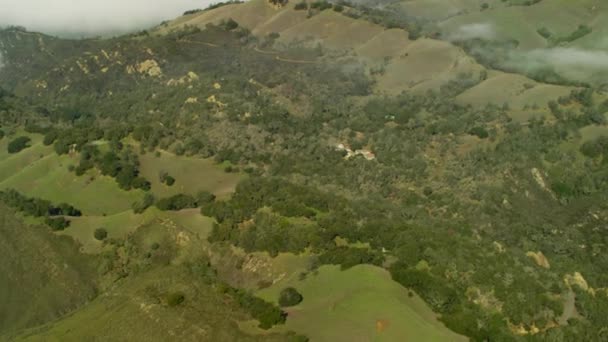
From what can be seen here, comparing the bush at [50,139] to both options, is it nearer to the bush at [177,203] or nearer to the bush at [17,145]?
the bush at [17,145]

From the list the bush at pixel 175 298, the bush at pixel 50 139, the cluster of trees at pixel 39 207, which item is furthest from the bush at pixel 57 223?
the bush at pixel 175 298

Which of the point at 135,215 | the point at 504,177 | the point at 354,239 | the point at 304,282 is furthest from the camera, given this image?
the point at 504,177

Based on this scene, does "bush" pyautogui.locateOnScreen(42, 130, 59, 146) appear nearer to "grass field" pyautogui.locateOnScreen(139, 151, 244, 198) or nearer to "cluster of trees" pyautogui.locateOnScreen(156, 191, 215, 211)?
"grass field" pyautogui.locateOnScreen(139, 151, 244, 198)

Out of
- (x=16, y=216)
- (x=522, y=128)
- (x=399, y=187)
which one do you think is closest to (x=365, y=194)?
(x=399, y=187)

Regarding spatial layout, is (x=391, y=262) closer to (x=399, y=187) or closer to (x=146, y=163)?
(x=399, y=187)

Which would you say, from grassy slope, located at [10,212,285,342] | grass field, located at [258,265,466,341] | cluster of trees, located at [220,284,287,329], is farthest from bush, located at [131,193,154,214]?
grass field, located at [258,265,466,341]

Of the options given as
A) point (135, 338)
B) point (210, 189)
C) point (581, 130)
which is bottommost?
point (581, 130)
